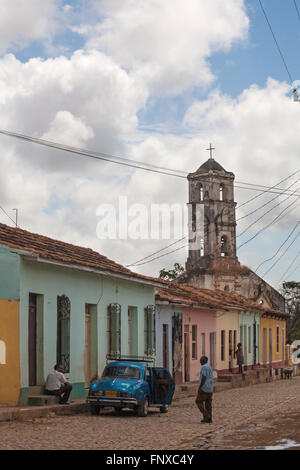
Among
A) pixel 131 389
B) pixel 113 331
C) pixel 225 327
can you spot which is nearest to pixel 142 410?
pixel 131 389

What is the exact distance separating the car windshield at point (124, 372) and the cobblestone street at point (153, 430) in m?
0.87

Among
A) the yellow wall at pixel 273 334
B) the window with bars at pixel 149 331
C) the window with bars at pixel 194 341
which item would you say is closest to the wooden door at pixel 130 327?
the window with bars at pixel 149 331

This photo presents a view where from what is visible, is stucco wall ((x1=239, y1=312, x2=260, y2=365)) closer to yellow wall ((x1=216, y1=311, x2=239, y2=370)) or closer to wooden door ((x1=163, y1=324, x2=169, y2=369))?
yellow wall ((x1=216, y1=311, x2=239, y2=370))

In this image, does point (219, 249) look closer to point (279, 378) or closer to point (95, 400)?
point (279, 378)

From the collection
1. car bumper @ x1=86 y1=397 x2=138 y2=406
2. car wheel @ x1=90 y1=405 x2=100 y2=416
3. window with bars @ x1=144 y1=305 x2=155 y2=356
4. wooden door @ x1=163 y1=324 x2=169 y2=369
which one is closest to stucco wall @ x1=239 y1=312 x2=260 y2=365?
wooden door @ x1=163 y1=324 x2=169 y2=369

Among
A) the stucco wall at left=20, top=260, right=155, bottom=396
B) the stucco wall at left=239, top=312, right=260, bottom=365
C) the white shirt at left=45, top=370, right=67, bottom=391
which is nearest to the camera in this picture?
the stucco wall at left=20, top=260, right=155, bottom=396

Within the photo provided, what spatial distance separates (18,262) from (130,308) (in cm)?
831

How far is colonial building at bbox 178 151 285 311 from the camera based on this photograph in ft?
214

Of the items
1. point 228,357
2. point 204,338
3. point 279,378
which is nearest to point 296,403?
point 204,338

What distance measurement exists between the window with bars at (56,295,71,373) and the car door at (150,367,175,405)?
8.47ft

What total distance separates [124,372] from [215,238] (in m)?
49.1

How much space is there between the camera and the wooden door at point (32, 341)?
18.6 m

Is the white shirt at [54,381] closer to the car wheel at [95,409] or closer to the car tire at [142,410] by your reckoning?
the car wheel at [95,409]

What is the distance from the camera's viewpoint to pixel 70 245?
1026 inches
